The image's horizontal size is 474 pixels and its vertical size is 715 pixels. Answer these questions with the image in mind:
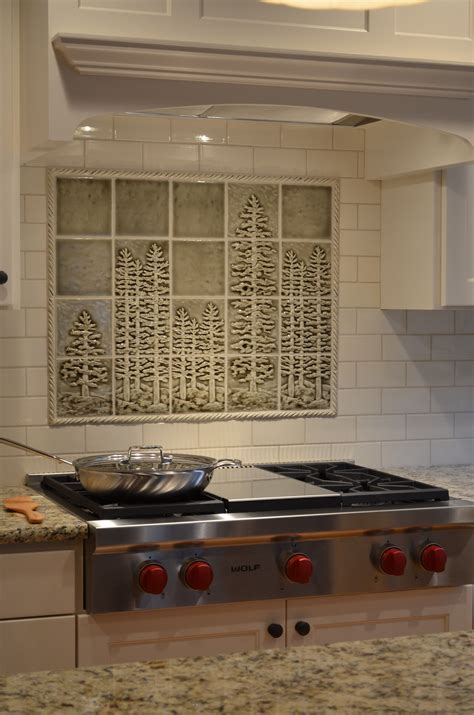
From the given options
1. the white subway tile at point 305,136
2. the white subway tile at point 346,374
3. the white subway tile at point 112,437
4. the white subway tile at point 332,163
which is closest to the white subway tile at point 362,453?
the white subway tile at point 346,374

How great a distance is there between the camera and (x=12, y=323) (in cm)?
346

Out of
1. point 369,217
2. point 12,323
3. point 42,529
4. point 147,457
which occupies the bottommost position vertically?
point 42,529

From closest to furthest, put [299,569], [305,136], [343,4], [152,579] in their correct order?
1. [152,579]
2. [299,569]
3. [343,4]
4. [305,136]

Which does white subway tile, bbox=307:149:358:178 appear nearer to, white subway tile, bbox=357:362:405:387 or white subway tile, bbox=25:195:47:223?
white subway tile, bbox=357:362:405:387

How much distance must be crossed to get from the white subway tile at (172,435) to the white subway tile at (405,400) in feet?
2.34

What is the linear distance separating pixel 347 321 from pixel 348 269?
0.18 meters

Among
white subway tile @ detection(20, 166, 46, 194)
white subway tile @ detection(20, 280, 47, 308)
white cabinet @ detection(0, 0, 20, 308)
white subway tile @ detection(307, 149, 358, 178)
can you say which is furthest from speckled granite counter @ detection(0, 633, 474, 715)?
white subway tile @ detection(307, 149, 358, 178)

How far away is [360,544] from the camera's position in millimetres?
3004

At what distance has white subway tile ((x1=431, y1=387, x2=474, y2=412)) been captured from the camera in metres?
3.96

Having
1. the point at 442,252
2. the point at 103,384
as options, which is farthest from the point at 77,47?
the point at 442,252

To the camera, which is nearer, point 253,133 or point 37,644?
point 37,644

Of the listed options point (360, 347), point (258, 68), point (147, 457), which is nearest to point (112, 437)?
point (147, 457)

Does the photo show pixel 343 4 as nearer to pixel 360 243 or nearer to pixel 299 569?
pixel 360 243

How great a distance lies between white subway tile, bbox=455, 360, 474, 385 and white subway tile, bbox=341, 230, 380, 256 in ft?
1.71
